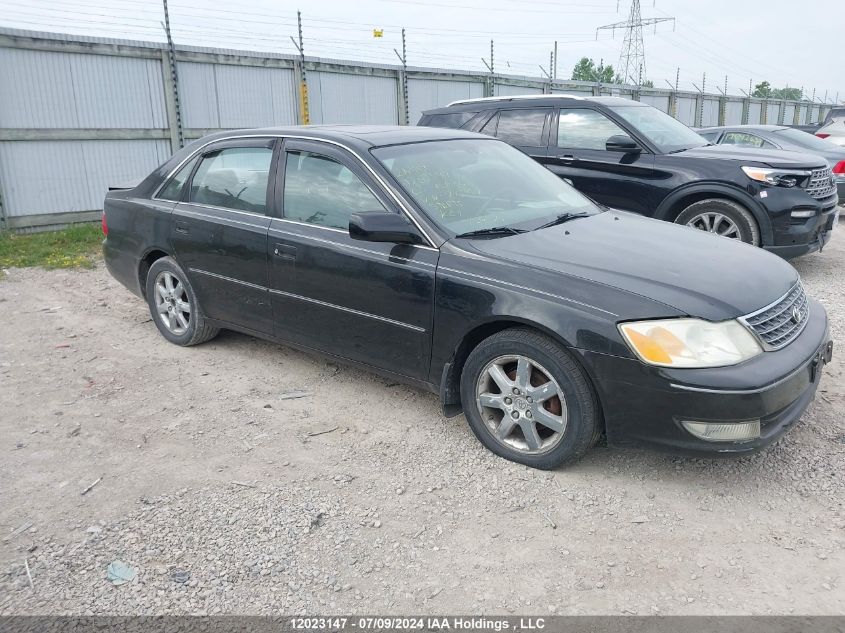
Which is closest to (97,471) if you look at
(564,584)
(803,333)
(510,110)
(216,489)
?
(216,489)

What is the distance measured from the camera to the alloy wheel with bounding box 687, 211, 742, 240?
23.5 feet

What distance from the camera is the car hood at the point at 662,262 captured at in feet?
10.7

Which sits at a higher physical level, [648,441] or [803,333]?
[803,333]

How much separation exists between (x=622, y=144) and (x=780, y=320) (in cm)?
433

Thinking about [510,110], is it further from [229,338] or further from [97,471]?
[97,471]

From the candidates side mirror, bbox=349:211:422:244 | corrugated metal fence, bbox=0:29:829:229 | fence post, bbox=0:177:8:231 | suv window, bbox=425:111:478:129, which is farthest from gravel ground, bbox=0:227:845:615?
corrugated metal fence, bbox=0:29:829:229

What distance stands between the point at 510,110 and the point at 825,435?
5409 millimetres

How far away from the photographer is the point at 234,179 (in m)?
4.90

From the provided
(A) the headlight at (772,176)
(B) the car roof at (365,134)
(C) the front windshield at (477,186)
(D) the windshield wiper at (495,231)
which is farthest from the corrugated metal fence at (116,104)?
(A) the headlight at (772,176)

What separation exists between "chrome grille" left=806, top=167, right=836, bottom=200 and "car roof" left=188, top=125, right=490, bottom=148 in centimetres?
415

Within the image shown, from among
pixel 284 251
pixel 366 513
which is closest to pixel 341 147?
pixel 284 251

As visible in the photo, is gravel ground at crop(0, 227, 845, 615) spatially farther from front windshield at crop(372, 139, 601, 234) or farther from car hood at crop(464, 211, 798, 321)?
front windshield at crop(372, 139, 601, 234)

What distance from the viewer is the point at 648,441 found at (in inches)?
127

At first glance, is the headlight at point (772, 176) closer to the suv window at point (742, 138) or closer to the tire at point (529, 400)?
the tire at point (529, 400)
